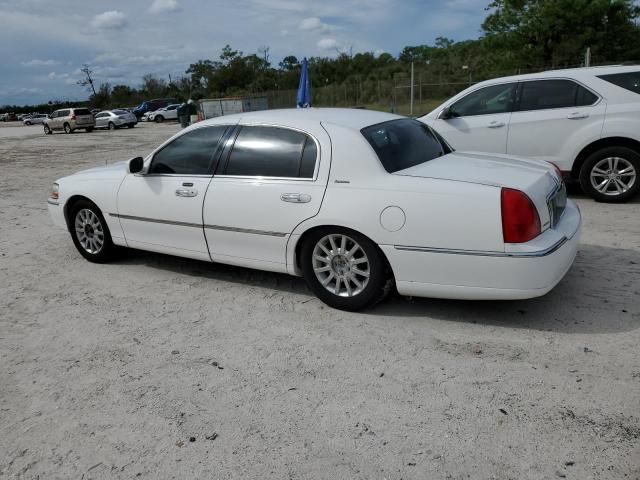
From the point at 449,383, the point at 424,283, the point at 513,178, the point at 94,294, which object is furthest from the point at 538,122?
the point at 94,294

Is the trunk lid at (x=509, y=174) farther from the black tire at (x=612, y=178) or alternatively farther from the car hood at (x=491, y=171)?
the black tire at (x=612, y=178)

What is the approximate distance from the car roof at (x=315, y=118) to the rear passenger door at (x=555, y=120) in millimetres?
3220

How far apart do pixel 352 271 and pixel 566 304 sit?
163cm

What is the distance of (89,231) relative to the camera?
584 cm

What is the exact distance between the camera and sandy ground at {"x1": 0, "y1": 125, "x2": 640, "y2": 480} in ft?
8.73

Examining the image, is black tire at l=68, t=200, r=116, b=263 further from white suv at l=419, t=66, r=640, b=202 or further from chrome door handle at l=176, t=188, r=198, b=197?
white suv at l=419, t=66, r=640, b=202

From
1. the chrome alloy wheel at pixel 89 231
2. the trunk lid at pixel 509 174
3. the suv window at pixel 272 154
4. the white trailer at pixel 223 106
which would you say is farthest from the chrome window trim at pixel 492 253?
the white trailer at pixel 223 106

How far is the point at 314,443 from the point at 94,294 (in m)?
3.03

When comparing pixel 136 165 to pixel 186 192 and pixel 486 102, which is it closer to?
pixel 186 192

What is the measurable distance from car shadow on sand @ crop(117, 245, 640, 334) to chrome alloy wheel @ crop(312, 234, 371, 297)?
0.25 m

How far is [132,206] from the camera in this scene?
525cm

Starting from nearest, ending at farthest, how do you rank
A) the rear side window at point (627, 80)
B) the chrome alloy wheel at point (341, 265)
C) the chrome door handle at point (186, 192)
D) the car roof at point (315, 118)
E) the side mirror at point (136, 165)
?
the chrome alloy wheel at point (341, 265), the car roof at point (315, 118), the chrome door handle at point (186, 192), the side mirror at point (136, 165), the rear side window at point (627, 80)

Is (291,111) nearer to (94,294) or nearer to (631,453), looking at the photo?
(94,294)

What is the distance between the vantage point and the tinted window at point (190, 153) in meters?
4.86
